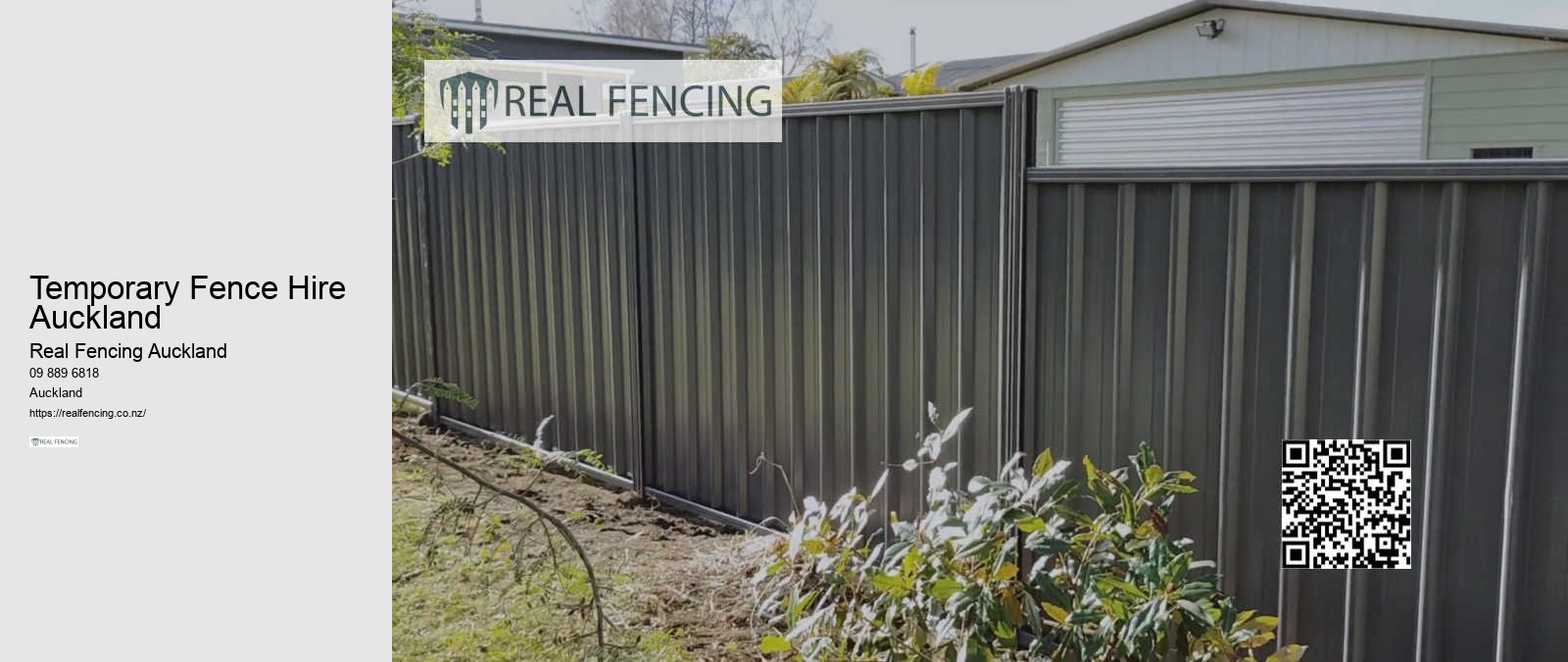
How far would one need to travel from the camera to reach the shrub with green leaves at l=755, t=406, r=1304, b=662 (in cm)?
247

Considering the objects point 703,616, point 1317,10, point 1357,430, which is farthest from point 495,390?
point 1317,10

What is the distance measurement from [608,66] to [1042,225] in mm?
15335

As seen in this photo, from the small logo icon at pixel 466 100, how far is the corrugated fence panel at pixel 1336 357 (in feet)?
10.1

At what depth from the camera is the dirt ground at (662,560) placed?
3541 millimetres

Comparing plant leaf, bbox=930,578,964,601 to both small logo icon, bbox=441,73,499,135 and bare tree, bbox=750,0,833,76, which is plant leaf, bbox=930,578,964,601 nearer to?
small logo icon, bbox=441,73,499,135

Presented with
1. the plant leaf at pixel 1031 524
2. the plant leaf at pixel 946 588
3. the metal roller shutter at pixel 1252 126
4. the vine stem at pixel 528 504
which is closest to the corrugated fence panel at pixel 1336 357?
the plant leaf at pixel 1031 524

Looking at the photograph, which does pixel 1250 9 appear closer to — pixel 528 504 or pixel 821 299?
pixel 821 299

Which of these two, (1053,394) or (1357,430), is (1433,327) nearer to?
(1357,430)

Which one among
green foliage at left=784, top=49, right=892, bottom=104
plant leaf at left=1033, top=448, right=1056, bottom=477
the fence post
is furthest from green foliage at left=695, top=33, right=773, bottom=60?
plant leaf at left=1033, top=448, right=1056, bottom=477

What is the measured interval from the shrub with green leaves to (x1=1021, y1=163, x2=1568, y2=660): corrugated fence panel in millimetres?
160

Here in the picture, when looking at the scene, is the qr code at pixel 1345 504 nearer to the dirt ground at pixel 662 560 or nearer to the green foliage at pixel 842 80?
the dirt ground at pixel 662 560

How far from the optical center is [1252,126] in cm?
1039

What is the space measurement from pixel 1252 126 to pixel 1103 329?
325 inches

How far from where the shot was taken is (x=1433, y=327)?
8.27ft
